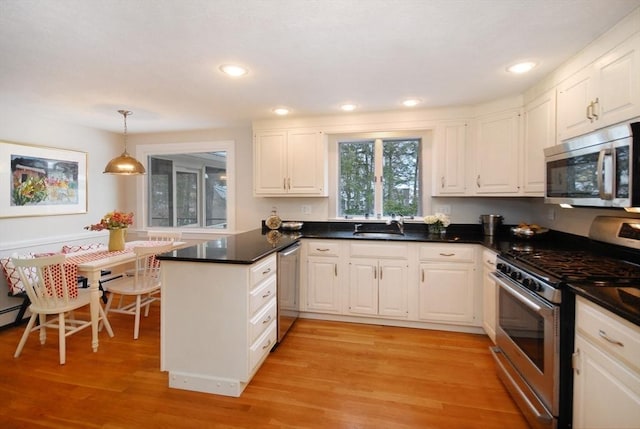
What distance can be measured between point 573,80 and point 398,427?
2500mm

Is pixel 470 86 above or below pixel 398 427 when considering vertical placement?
above

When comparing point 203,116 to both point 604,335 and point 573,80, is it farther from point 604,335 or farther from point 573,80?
point 604,335

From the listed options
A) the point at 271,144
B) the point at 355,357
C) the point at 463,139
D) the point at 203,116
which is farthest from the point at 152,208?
the point at 463,139

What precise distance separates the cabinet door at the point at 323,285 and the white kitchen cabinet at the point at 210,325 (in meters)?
1.16

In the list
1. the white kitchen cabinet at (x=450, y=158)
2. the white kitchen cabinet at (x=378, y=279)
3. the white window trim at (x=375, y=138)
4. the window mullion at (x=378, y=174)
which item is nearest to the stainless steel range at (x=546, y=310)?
the white kitchen cabinet at (x=378, y=279)

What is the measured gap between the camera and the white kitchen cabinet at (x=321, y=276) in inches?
128

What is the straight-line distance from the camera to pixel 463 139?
3.25 metres

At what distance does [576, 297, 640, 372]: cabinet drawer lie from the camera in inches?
44.9

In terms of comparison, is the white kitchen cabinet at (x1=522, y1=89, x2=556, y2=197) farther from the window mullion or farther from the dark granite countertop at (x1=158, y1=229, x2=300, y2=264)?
the dark granite countertop at (x1=158, y1=229, x2=300, y2=264)

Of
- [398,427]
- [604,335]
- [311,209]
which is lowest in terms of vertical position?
[398,427]

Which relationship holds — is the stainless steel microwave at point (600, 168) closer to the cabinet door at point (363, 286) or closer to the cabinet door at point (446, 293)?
the cabinet door at point (446, 293)

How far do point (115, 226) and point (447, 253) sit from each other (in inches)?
133

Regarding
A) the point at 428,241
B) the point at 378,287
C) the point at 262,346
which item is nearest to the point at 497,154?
the point at 428,241

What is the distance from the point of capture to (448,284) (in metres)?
3.01
